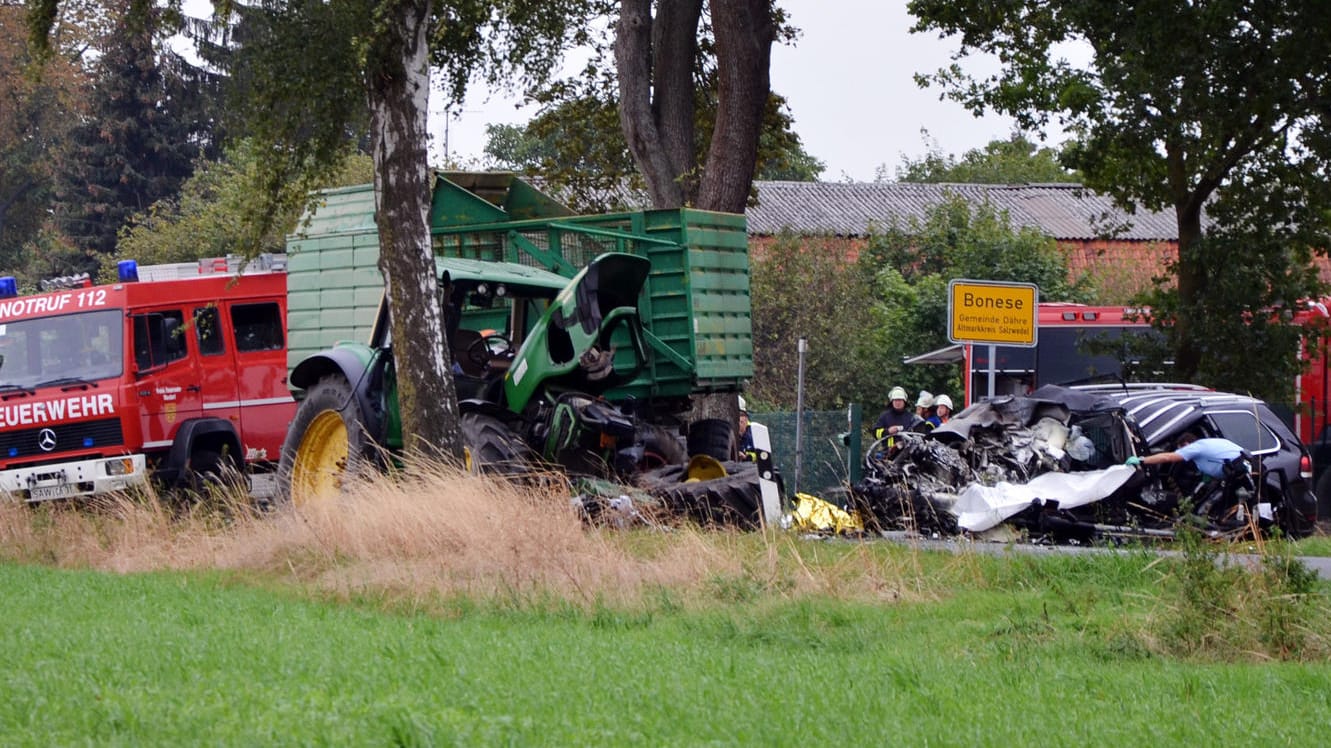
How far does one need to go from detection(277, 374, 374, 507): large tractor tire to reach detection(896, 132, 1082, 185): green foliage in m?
56.4

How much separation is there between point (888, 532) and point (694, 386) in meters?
2.30

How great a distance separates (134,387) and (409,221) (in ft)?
15.2

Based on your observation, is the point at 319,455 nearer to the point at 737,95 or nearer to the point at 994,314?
the point at 994,314

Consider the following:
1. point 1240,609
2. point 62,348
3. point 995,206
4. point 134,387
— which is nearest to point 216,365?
point 134,387

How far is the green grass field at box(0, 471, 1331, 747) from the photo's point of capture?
21.5 feet

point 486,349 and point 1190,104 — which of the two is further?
point 1190,104

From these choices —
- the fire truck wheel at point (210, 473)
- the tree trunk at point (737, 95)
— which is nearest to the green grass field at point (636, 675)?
the fire truck wheel at point (210, 473)

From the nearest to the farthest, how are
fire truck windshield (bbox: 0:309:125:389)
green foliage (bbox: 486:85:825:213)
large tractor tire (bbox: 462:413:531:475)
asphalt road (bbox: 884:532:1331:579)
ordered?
1. asphalt road (bbox: 884:532:1331:579)
2. large tractor tire (bbox: 462:413:531:475)
3. fire truck windshield (bbox: 0:309:125:389)
4. green foliage (bbox: 486:85:825:213)

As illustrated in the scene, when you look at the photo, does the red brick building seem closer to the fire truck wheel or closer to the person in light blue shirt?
the fire truck wheel

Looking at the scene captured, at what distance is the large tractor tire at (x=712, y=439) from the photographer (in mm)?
16797

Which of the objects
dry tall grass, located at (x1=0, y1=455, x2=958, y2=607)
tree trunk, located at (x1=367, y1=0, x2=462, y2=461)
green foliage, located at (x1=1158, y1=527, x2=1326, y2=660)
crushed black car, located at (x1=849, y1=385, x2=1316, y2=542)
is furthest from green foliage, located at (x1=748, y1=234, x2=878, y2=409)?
green foliage, located at (x1=1158, y1=527, x2=1326, y2=660)

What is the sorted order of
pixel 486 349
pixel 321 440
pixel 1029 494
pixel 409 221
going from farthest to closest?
pixel 486 349
pixel 321 440
pixel 409 221
pixel 1029 494

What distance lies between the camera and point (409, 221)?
15.1 meters

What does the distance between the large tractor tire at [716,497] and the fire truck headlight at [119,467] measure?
607cm
